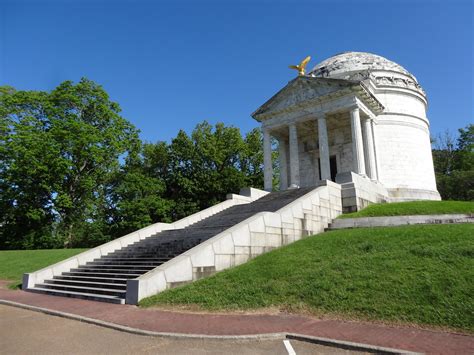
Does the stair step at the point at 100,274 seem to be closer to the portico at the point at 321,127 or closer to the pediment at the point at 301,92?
the portico at the point at 321,127

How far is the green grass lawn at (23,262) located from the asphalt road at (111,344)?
34.4 ft

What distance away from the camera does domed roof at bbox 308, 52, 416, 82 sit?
1163 inches

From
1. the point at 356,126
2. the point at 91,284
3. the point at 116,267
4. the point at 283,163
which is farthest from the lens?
the point at 283,163

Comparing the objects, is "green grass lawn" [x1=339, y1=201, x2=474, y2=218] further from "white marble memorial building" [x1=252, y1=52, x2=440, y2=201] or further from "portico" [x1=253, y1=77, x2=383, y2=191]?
"portico" [x1=253, y1=77, x2=383, y2=191]

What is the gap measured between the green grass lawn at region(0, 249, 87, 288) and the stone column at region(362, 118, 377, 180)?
2097 centimetres

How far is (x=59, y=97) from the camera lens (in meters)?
34.0

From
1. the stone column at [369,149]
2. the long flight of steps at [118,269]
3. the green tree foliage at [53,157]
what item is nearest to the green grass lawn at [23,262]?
the long flight of steps at [118,269]

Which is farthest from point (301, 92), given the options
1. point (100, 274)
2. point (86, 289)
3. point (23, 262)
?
point (23, 262)

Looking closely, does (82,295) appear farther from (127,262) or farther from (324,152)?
(324,152)

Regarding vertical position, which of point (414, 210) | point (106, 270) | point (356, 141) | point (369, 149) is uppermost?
point (356, 141)

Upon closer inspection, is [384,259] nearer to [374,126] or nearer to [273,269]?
[273,269]

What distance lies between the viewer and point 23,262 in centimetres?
2062

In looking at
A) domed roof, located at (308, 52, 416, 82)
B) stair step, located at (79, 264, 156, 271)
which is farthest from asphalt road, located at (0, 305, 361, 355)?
domed roof, located at (308, 52, 416, 82)

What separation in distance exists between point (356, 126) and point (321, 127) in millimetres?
2505
